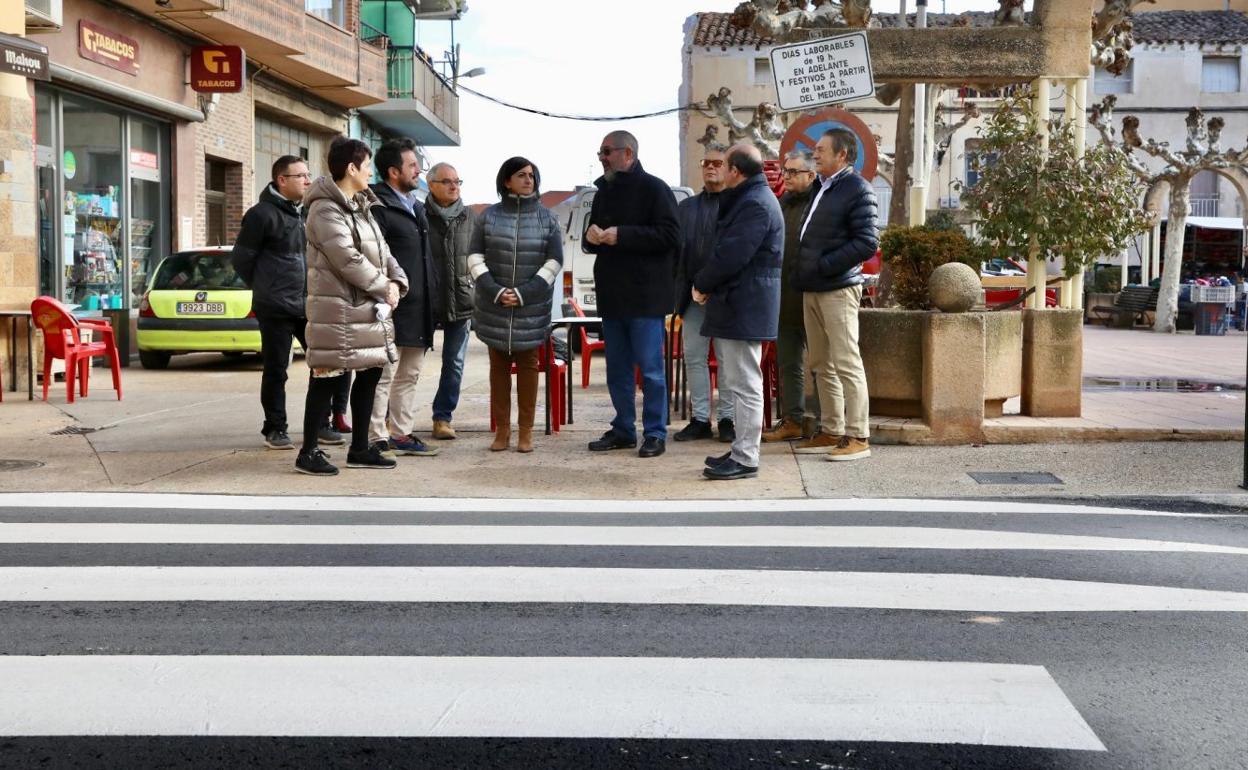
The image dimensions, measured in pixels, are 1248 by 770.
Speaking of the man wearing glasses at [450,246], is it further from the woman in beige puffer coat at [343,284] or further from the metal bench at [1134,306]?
the metal bench at [1134,306]

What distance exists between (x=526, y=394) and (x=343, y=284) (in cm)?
165

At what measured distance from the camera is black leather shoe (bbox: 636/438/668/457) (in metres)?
9.55

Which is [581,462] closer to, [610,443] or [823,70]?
[610,443]

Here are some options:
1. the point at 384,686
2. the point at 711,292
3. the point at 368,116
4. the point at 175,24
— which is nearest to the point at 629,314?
the point at 711,292

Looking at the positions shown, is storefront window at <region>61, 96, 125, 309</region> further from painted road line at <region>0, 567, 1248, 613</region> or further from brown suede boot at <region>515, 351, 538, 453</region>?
painted road line at <region>0, 567, 1248, 613</region>

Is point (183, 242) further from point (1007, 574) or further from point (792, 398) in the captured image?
point (1007, 574)

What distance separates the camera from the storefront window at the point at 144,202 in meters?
20.7

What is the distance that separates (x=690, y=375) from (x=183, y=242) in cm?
1374

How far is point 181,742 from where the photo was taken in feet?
12.1

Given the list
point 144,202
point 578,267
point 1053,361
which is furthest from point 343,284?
point 144,202

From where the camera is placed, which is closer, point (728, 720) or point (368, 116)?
point (728, 720)

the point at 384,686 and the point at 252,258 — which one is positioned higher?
the point at 252,258

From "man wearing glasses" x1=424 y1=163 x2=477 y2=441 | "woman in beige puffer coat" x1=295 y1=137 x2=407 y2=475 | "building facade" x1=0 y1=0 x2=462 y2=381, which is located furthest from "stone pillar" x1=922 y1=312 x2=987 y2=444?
"building facade" x1=0 y1=0 x2=462 y2=381

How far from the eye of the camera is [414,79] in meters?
35.6
